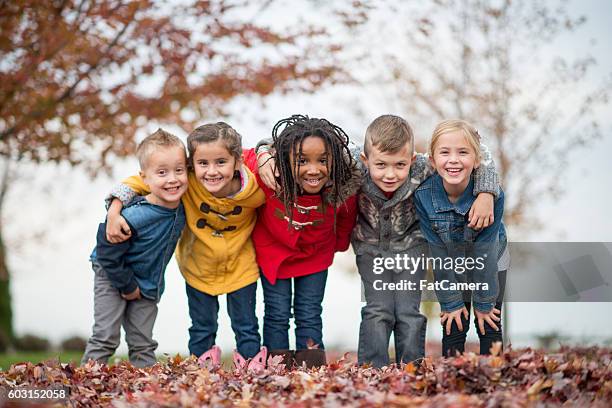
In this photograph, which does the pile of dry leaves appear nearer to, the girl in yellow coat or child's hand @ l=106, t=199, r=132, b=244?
the girl in yellow coat

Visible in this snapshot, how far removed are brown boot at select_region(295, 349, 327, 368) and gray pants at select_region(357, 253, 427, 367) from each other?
24 cm

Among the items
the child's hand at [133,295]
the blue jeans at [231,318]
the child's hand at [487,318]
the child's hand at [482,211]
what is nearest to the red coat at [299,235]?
the blue jeans at [231,318]

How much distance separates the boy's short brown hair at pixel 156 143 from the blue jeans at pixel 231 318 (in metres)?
0.88

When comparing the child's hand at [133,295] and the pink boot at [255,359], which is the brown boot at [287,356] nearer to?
the pink boot at [255,359]

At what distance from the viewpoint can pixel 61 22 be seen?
20.3 ft

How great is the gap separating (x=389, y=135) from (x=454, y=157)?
38 centimetres

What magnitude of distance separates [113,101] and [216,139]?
2941 mm

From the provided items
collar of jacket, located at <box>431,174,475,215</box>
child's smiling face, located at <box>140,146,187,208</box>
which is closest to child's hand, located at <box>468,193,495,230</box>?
collar of jacket, located at <box>431,174,475,215</box>

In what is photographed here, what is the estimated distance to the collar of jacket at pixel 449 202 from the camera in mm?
4160

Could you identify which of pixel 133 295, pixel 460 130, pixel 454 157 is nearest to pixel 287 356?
pixel 133 295

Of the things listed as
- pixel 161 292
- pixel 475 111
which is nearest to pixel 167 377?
pixel 161 292

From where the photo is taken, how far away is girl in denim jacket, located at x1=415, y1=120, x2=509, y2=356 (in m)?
4.13

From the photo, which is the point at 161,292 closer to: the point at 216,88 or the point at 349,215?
the point at 349,215

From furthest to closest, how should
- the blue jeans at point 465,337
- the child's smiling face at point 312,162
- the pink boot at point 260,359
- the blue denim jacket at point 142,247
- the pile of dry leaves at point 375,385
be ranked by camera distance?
the blue denim jacket at point 142,247
the blue jeans at point 465,337
the child's smiling face at point 312,162
the pink boot at point 260,359
the pile of dry leaves at point 375,385
